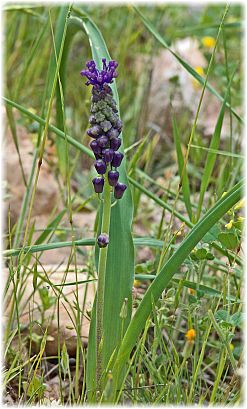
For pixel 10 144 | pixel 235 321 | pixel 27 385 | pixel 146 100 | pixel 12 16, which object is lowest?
pixel 27 385

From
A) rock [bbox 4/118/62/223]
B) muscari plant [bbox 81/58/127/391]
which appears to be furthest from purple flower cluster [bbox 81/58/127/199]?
rock [bbox 4/118/62/223]

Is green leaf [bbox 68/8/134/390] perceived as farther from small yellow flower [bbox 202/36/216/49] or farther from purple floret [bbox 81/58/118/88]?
small yellow flower [bbox 202/36/216/49]

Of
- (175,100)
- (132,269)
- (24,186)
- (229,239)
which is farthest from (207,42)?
(132,269)

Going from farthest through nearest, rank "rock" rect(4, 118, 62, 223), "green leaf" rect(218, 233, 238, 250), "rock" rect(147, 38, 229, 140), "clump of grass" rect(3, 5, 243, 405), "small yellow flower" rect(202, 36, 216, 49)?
"small yellow flower" rect(202, 36, 216, 49) < "rock" rect(147, 38, 229, 140) < "rock" rect(4, 118, 62, 223) < "green leaf" rect(218, 233, 238, 250) < "clump of grass" rect(3, 5, 243, 405)

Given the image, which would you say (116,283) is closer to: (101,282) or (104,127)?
(101,282)

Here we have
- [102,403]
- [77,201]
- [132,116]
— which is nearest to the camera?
[102,403]

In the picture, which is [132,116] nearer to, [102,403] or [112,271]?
[112,271]

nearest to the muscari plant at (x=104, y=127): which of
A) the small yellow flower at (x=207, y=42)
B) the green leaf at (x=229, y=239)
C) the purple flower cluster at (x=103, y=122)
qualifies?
the purple flower cluster at (x=103, y=122)

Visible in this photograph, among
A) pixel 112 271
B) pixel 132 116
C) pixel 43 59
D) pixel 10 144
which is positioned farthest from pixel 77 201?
pixel 112 271
